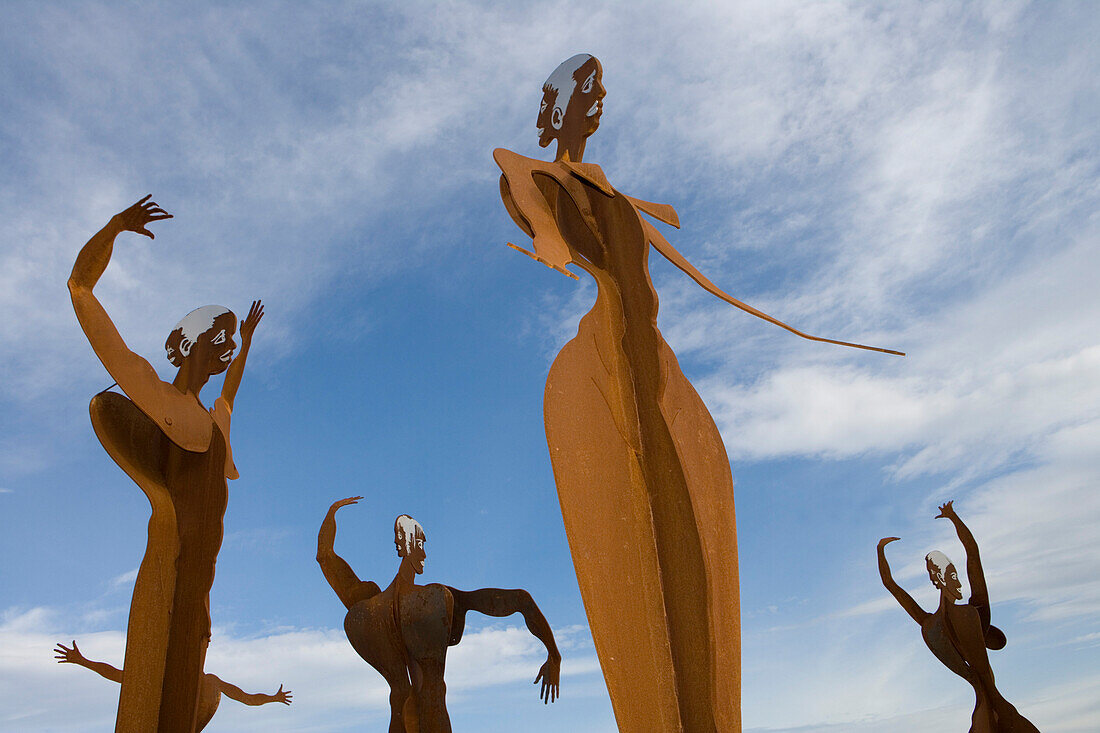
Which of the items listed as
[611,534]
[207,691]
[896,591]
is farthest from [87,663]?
[896,591]

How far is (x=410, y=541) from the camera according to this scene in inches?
183

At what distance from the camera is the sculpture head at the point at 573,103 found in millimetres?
3740

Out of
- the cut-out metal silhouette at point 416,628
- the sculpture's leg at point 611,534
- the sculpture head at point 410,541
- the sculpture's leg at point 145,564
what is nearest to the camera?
the sculpture's leg at point 611,534

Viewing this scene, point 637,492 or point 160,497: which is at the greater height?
point 160,497

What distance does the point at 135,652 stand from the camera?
396 centimetres

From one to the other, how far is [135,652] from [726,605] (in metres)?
2.69

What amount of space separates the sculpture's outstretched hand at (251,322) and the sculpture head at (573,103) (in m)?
2.03

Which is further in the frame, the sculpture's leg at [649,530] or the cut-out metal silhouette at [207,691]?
the cut-out metal silhouette at [207,691]

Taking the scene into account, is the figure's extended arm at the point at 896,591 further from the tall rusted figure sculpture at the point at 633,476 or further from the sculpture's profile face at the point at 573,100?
the sculpture's profile face at the point at 573,100

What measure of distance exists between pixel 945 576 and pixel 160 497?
511cm

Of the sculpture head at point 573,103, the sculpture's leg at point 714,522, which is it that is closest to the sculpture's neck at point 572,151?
the sculpture head at point 573,103

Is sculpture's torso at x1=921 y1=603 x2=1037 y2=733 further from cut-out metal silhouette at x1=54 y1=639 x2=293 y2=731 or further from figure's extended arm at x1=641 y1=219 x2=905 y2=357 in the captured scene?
cut-out metal silhouette at x1=54 y1=639 x2=293 y2=731

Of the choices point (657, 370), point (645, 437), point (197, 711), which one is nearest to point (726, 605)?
point (645, 437)

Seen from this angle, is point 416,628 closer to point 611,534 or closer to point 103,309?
point 611,534
